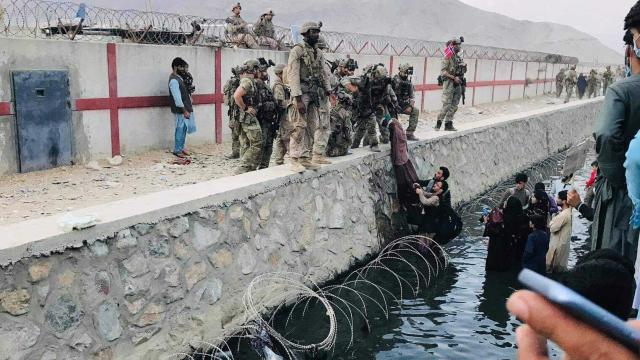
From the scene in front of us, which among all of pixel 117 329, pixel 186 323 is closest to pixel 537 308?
pixel 117 329

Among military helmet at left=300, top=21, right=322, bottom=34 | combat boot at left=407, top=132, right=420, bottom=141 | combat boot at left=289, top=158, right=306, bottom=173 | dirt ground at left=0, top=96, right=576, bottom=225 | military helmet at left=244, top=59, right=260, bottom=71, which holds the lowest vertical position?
dirt ground at left=0, top=96, right=576, bottom=225

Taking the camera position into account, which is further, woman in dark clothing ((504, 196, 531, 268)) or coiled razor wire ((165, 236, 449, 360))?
woman in dark clothing ((504, 196, 531, 268))

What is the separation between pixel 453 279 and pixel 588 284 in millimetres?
6693

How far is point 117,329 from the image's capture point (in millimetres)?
4656

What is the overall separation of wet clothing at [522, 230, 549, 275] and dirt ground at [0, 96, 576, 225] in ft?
15.0

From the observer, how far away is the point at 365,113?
30.6ft

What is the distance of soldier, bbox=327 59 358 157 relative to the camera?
28.2ft

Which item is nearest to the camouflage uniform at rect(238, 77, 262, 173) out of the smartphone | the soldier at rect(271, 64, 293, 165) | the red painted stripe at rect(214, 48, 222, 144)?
A: the soldier at rect(271, 64, 293, 165)

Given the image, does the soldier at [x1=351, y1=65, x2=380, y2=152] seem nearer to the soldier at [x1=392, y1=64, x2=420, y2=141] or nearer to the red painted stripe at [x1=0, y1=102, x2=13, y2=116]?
the soldier at [x1=392, y1=64, x2=420, y2=141]

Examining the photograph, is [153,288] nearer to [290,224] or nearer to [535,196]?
[290,224]

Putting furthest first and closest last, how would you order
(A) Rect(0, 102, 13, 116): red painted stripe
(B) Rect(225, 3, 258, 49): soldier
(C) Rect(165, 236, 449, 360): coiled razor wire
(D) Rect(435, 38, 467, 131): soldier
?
(B) Rect(225, 3, 258, 49): soldier
(D) Rect(435, 38, 467, 131): soldier
(A) Rect(0, 102, 13, 116): red painted stripe
(C) Rect(165, 236, 449, 360): coiled razor wire

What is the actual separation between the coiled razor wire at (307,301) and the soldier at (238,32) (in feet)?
21.3

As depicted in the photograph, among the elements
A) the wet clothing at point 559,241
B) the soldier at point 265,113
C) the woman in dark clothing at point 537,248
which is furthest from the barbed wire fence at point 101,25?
the wet clothing at point 559,241

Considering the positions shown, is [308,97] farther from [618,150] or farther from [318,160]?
[618,150]
